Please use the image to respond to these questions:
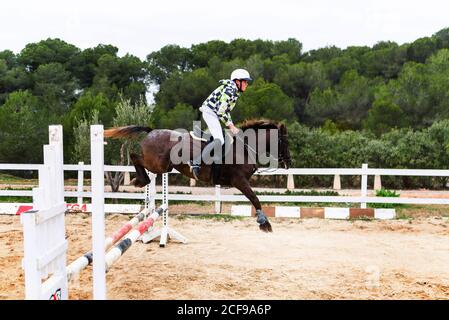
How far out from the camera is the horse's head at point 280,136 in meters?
6.01

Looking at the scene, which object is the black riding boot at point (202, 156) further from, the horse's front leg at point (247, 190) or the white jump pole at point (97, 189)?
the white jump pole at point (97, 189)

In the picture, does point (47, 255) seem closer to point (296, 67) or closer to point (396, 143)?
point (396, 143)

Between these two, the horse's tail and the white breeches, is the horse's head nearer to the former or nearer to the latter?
the white breeches

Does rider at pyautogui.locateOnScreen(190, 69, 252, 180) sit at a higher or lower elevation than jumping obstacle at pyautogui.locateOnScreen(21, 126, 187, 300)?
higher

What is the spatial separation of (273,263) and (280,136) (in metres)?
1.56

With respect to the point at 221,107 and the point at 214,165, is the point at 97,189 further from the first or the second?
the point at 214,165

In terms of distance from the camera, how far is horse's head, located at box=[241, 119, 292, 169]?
19.7ft

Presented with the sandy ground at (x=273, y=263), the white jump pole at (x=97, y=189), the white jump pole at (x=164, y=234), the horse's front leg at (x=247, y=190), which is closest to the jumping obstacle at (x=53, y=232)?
the white jump pole at (x=97, y=189)

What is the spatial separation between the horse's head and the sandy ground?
116 centimetres

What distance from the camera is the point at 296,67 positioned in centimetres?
2577

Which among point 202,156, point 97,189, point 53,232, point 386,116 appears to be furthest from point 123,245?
point 386,116

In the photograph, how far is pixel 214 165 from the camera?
592 centimetres

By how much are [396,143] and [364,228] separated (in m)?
8.70

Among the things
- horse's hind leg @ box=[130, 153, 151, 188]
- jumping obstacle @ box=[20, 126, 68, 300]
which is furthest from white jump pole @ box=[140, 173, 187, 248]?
jumping obstacle @ box=[20, 126, 68, 300]
